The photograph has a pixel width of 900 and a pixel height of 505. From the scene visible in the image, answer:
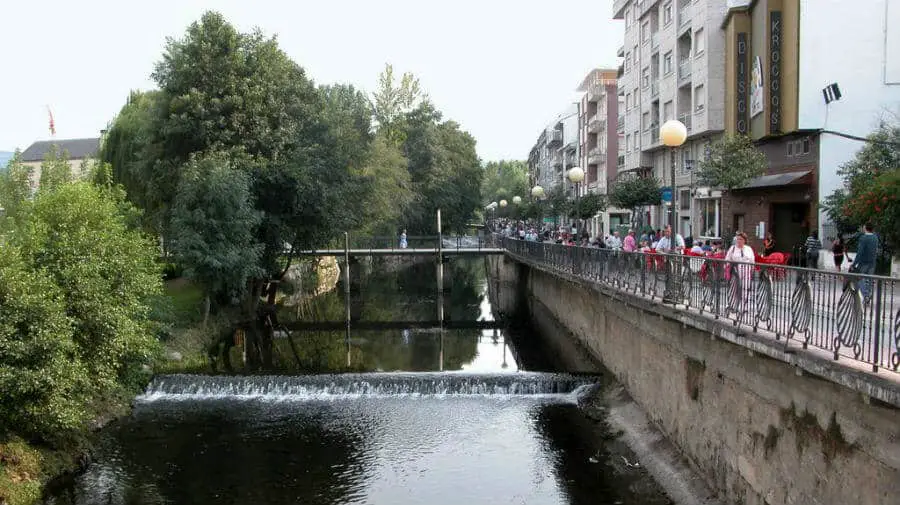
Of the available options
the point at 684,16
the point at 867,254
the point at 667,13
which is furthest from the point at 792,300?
the point at 667,13

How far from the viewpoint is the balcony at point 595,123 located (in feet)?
216

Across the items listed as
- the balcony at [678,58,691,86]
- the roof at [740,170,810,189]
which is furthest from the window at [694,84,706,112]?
the roof at [740,170,810,189]

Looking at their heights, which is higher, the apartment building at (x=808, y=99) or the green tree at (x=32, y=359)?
the apartment building at (x=808, y=99)

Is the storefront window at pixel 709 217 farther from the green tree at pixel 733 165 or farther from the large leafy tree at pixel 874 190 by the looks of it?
the green tree at pixel 733 165

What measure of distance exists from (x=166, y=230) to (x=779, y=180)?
2440cm

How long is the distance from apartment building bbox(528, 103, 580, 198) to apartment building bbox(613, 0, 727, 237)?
63.1ft

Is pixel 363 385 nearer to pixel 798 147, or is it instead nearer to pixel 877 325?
pixel 877 325

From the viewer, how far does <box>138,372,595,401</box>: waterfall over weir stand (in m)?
21.0

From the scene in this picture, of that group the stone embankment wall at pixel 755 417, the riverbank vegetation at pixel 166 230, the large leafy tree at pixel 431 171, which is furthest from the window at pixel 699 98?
the large leafy tree at pixel 431 171

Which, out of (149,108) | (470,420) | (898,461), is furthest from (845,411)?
(149,108)

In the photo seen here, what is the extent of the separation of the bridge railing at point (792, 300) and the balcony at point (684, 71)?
24.0 metres

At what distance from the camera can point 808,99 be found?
27.0 m

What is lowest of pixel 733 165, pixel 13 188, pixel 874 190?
pixel 874 190

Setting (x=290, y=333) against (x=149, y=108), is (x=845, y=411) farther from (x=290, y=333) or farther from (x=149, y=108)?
(x=149, y=108)
